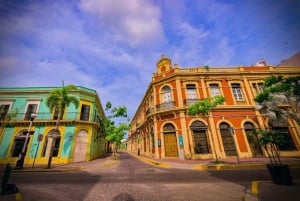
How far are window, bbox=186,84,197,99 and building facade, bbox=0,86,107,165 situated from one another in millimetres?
13052

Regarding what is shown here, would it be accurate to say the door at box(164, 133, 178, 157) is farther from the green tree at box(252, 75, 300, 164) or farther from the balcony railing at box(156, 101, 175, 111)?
the green tree at box(252, 75, 300, 164)

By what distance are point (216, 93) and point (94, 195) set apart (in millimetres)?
16653

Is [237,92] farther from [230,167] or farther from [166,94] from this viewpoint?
[230,167]

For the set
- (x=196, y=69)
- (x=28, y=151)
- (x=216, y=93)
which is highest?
(x=196, y=69)

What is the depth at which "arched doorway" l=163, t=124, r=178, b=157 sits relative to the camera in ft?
50.7

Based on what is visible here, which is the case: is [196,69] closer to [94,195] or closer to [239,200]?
[239,200]

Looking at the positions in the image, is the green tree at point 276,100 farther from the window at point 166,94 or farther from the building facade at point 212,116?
the window at point 166,94

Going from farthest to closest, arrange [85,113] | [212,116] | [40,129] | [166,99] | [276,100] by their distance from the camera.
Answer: [85,113] < [166,99] < [40,129] < [212,116] < [276,100]

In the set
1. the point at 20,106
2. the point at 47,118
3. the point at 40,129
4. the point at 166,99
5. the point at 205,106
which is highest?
the point at 166,99

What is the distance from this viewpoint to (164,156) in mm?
15688

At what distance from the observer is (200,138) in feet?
50.1

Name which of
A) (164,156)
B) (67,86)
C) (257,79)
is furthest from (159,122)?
(257,79)

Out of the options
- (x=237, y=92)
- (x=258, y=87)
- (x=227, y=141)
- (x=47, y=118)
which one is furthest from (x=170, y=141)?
(x=47, y=118)

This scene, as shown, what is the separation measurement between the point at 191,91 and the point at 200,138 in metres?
5.81
